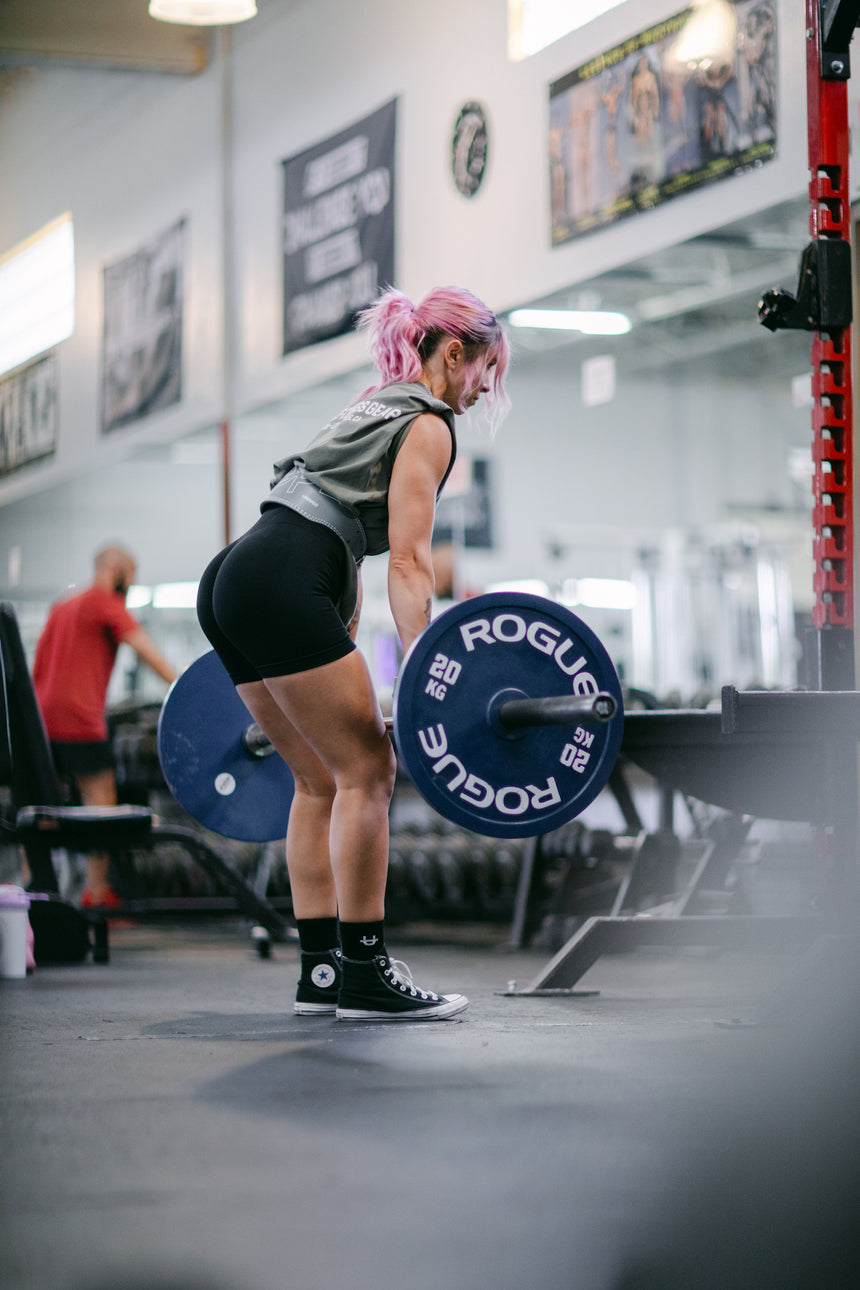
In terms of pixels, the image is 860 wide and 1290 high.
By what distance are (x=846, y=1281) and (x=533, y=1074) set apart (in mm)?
812

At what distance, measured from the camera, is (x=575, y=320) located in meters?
7.67


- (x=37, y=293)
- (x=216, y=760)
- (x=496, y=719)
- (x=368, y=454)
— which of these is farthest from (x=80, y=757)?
(x=37, y=293)

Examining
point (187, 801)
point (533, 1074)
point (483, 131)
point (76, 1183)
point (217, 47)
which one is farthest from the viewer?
point (217, 47)

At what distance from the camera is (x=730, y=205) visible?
460 cm

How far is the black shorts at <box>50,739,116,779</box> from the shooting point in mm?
5453

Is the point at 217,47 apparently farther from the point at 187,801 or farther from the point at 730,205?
the point at 187,801

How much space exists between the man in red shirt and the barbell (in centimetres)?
319

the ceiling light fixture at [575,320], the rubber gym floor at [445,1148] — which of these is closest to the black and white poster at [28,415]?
the ceiling light fixture at [575,320]

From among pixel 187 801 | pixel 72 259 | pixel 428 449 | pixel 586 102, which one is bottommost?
pixel 187 801

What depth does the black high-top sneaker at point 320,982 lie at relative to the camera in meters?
2.77

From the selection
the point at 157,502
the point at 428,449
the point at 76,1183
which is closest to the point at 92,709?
the point at 428,449

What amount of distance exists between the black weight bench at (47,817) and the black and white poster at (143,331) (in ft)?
13.7

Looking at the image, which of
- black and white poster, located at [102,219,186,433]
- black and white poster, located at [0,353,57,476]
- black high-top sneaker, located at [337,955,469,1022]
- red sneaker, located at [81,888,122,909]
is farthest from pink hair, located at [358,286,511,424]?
black and white poster, located at [0,353,57,476]

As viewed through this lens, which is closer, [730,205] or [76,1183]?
[76,1183]
